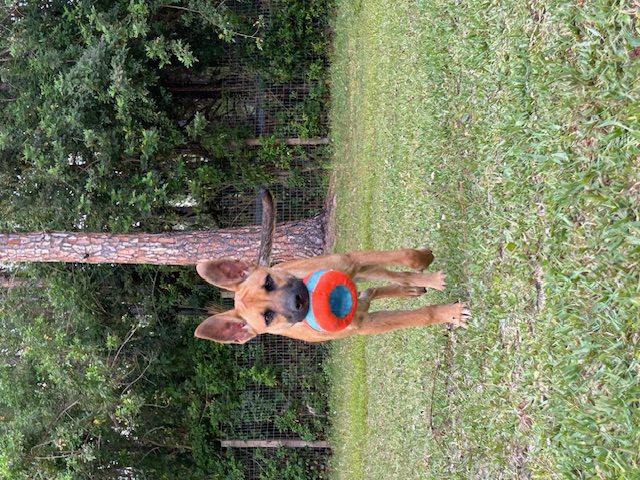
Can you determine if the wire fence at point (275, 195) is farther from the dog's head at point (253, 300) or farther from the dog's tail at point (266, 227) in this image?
the dog's head at point (253, 300)

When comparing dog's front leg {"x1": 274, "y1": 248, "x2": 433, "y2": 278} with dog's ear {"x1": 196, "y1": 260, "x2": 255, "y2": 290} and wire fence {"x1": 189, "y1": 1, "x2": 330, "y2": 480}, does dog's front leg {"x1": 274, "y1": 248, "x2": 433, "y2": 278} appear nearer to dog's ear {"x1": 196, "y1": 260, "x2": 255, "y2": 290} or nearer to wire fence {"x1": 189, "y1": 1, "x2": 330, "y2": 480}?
dog's ear {"x1": 196, "y1": 260, "x2": 255, "y2": 290}

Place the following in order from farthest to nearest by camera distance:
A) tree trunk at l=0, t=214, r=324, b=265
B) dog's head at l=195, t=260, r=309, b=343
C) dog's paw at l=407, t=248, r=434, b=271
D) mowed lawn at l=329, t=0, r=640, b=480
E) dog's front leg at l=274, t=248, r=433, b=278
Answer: tree trunk at l=0, t=214, r=324, b=265
dog's paw at l=407, t=248, r=434, b=271
dog's front leg at l=274, t=248, r=433, b=278
dog's head at l=195, t=260, r=309, b=343
mowed lawn at l=329, t=0, r=640, b=480

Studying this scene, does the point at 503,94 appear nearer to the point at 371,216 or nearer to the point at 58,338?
the point at 371,216

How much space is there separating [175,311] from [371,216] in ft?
17.5

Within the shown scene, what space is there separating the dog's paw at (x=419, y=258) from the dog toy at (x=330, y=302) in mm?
951

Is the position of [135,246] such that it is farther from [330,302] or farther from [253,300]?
[330,302]

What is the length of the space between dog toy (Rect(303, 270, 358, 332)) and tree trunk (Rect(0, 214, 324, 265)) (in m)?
4.94

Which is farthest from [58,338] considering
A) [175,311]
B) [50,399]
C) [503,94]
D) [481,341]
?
[503,94]

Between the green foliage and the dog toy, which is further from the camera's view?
the green foliage

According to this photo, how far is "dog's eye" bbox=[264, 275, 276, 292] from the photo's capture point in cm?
427

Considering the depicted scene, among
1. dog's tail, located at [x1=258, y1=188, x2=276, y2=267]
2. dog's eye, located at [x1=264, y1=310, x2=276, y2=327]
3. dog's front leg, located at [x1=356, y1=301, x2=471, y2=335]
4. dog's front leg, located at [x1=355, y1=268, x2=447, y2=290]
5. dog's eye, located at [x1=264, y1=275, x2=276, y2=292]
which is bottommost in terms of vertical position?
dog's front leg, located at [x1=356, y1=301, x2=471, y2=335]

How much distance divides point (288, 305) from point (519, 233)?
1.60 meters

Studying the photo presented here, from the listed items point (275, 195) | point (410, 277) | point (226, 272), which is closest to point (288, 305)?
point (226, 272)

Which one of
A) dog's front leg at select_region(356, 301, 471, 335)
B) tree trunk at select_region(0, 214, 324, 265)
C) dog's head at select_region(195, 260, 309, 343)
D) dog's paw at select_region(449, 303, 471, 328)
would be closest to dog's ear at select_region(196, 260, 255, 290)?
dog's head at select_region(195, 260, 309, 343)
